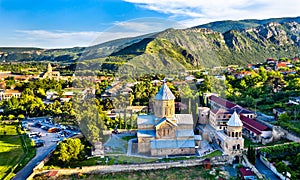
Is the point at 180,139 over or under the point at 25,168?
over

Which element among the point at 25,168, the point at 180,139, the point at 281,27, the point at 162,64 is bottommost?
the point at 25,168

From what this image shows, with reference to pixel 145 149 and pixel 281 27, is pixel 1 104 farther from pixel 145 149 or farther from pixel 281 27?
pixel 281 27

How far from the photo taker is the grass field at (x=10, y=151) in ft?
73.1

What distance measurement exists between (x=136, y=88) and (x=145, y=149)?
22.3 meters

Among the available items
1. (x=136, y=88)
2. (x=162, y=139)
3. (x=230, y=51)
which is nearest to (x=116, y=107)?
(x=136, y=88)

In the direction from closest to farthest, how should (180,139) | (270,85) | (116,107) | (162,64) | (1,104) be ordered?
1. (180,139)
2. (116,107)
3. (1,104)
4. (270,85)
5. (162,64)

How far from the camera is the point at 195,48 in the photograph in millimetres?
90938

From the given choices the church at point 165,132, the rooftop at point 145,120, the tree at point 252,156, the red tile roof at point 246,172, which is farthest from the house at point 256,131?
the rooftop at point 145,120

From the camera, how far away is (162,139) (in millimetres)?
23797

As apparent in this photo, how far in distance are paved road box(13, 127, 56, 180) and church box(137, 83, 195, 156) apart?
8.75m

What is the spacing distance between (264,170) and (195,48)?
7354 cm

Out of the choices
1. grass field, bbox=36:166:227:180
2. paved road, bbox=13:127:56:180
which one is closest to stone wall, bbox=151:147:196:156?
grass field, bbox=36:166:227:180

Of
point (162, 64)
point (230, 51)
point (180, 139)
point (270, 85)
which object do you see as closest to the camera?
point (180, 139)

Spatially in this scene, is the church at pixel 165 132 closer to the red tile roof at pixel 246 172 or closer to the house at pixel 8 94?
the red tile roof at pixel 246 172
